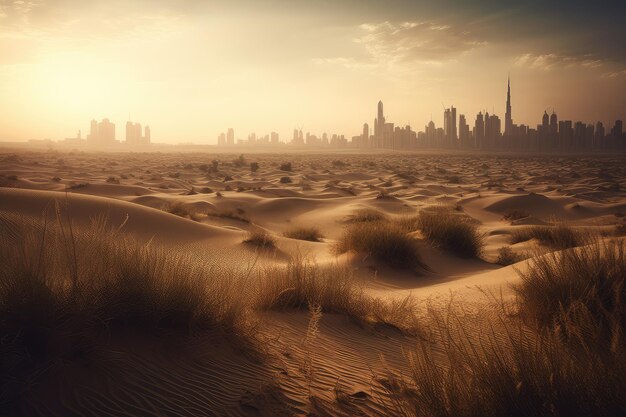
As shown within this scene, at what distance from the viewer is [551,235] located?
10297 millimetres

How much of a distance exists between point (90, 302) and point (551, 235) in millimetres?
10165

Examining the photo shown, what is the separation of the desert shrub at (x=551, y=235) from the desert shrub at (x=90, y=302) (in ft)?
24.4

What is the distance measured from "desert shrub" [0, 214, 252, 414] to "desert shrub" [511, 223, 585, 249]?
7.45m

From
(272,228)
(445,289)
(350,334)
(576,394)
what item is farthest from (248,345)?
(272,228)

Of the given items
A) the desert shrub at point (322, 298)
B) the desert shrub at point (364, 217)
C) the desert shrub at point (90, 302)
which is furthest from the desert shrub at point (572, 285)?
the desert shrub at point (364, 217)

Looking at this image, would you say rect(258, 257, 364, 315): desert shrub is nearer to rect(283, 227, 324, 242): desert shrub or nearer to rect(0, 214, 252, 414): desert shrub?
rect(0, 214, 252, 414): desert shrub

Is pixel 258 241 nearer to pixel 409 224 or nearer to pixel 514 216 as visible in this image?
pixel 409 224

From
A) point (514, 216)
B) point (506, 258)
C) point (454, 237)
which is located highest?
point (454, 237)

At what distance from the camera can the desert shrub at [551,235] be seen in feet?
29.7

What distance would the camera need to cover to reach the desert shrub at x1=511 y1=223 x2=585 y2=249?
9.05 meters

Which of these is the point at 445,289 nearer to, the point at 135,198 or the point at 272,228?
the point at 272,228

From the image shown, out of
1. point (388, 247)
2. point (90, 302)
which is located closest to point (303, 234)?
point (388, 247)

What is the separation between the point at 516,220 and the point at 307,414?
46.6ft

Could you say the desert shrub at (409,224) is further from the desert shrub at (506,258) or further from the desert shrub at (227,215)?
the desert shrub at (227,215)
